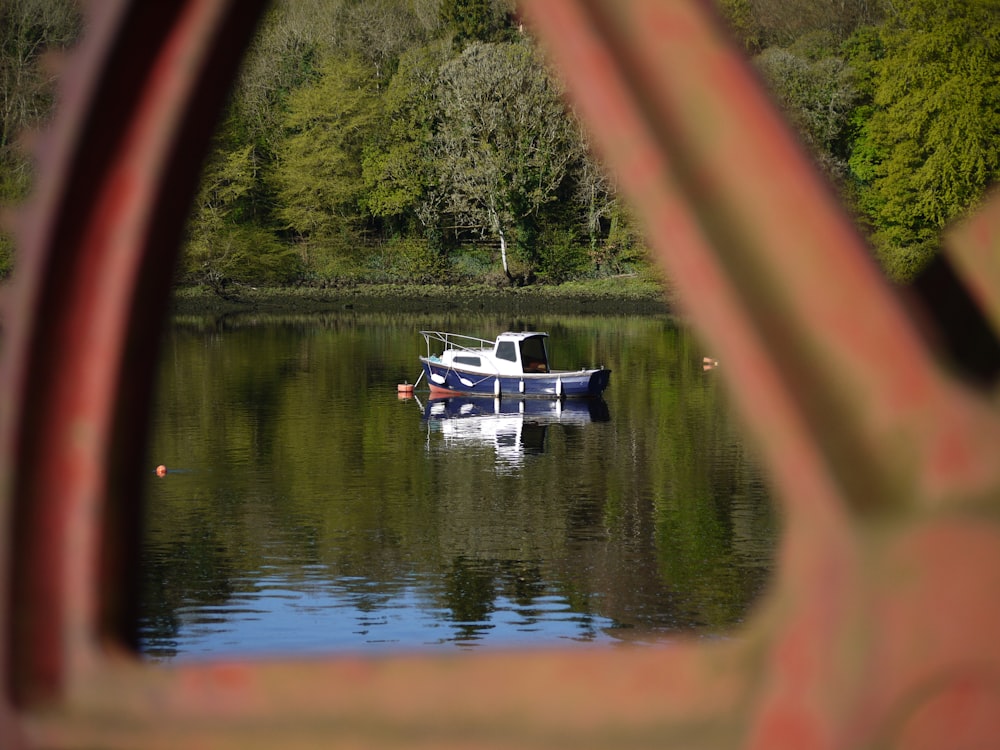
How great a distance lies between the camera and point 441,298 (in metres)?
58.7

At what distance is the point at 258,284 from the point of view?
62.0 metres

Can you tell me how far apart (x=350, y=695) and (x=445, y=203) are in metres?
59.7

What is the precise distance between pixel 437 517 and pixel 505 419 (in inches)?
425

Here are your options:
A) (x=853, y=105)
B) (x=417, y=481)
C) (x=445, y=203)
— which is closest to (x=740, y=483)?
(x=417, y=481)

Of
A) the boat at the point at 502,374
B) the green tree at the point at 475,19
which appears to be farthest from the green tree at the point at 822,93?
the boat at the point at 502,374

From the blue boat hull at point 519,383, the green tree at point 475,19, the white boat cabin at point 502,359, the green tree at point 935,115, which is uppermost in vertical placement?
the green tree at point 475,19

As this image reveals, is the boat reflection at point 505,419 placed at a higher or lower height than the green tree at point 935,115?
lower

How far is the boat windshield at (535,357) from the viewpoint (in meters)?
33.9

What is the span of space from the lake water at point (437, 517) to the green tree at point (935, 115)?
51.1 feet

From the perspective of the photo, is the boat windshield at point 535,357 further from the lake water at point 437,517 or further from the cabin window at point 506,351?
the lake water at point 437,517

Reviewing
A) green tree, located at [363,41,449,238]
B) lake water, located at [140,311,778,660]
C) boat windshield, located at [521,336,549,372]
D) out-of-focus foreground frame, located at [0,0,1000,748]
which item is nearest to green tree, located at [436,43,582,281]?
green tree, located at [363,41,449,238]

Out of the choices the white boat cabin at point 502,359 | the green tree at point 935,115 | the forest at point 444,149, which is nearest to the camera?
the white boat cabin at point 502,359

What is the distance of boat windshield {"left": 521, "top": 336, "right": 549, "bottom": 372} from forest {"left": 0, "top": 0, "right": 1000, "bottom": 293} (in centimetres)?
1833

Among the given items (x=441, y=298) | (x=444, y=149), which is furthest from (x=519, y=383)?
(x=444, y=149)
